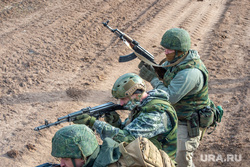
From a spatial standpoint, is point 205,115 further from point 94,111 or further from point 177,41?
point 94,111

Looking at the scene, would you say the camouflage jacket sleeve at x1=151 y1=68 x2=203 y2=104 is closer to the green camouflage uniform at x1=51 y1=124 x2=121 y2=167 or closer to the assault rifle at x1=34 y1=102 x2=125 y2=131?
the assault rifle at x1=34 y1=102 x2=125 y2=131

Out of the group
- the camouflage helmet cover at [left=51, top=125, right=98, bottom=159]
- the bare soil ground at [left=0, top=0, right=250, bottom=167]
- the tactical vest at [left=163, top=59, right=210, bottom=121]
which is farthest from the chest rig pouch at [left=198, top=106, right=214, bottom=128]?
the camouflage helmet cover at [left=51, top=125, right=98, bottom=159]

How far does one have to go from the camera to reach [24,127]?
685 cm

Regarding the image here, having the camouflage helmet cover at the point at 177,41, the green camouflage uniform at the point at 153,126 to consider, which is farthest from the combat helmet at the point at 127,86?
the camouflage helmet cover at the point at 177,41

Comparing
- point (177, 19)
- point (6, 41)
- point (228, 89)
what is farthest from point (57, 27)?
point (228, 89)

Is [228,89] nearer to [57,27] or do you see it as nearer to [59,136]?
[57,27]

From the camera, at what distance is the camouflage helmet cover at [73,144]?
10.1 feet

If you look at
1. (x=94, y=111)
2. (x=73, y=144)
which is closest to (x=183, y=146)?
(x=94, y=111)

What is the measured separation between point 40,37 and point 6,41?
0.92 metres

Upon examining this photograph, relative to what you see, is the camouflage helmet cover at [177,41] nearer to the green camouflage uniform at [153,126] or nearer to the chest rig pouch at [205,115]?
the chest rig pouch at [205,115]

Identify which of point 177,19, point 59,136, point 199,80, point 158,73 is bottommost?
point 177,19

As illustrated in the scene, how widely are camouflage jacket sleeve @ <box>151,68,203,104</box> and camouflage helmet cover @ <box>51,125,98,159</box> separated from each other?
1.88 meters

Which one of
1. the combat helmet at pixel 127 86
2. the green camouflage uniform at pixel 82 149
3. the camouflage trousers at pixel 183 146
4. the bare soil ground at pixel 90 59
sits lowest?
the bare soil ground at pixel 90 59

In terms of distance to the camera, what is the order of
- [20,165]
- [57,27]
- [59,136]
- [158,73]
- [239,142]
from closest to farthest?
[59,136]
[158,73]
[20,165]
[239,142]
[57,27]
